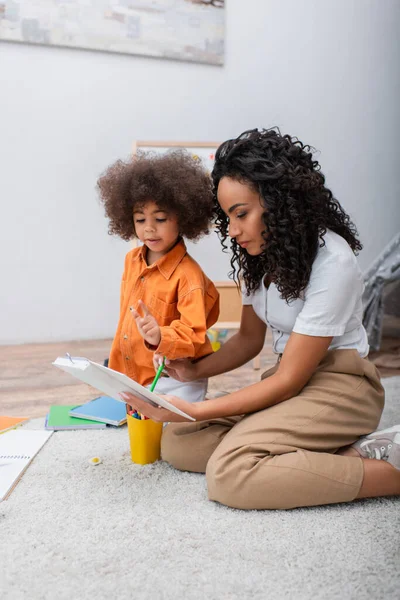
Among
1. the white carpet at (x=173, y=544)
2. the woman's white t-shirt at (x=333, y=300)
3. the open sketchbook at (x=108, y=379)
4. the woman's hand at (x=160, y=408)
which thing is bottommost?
the white carpet at (x=173, y=544)

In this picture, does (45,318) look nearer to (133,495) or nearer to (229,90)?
(229,90)

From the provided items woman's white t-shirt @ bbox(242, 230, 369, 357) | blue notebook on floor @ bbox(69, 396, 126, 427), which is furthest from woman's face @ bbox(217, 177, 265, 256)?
blue notebook on floor @ bbox(69, 396, 126, 427)

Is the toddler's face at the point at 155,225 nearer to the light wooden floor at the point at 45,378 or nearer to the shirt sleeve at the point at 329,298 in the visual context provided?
the shirt sleeve at the point at 329,298

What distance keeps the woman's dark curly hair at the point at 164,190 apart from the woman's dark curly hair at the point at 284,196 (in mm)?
214

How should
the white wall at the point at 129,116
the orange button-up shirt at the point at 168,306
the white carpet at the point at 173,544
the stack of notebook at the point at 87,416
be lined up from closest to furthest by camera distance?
1. the white carpet at the point at 173,544
2. the orange button-up shirt at the point at 168,306
3. the stack of notebook at the point at 87,416
4. the white wall at the point at 129,116

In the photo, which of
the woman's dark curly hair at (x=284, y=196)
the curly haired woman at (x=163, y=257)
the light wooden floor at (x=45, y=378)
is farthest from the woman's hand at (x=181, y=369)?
the light wooden floor at (x=45, y=378)

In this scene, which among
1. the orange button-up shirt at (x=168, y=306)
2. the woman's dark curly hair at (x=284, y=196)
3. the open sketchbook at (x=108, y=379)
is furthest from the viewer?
the orange button-up shirt at (x=168, y=306)

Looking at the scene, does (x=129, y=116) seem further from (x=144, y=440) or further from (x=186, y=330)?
(x=144, y=440)

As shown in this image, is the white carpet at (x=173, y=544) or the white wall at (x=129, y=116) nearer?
the white carpet at (x=173, y=544)

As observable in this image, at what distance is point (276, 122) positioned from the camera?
2.84 meters

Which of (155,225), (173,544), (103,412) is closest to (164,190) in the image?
(155,225)

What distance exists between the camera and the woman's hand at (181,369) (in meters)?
1.39

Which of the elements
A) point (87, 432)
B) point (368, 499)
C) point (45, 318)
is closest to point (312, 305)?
point (368, 499)

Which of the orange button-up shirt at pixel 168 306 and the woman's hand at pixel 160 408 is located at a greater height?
the orange button-up shirt at pixel 168 306
